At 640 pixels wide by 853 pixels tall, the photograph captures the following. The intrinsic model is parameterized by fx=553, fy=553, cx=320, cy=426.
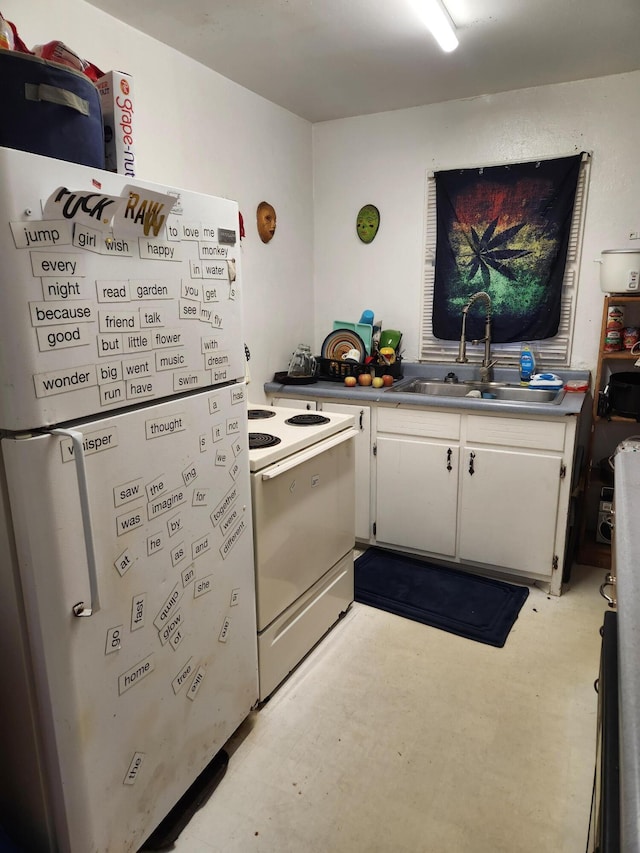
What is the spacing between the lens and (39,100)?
3.50ft

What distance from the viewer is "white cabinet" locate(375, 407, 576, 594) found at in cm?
263

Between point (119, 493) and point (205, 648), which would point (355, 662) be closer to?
point (205, 648)

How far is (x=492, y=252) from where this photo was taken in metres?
3.12

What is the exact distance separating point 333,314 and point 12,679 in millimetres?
2889

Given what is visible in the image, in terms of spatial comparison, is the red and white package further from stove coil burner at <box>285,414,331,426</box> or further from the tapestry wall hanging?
the tapestry wall hanging

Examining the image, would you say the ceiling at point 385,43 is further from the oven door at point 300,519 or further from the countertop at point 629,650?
the countertop at point 629,650

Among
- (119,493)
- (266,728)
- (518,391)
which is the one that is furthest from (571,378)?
(119,493)

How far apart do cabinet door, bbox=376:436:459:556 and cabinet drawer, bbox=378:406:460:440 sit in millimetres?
49

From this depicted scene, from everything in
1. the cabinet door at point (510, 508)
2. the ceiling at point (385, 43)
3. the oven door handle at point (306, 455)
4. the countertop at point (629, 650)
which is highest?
the ceiling at point (385, 43)

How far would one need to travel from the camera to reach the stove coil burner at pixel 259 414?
2.43 metres

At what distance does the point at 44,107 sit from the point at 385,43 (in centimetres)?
184

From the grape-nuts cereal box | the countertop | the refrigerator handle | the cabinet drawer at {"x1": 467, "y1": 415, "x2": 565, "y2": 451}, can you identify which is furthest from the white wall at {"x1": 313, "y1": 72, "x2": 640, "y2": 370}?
the refrigerator handle

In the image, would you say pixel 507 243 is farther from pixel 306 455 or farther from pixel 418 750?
pixel 418 750

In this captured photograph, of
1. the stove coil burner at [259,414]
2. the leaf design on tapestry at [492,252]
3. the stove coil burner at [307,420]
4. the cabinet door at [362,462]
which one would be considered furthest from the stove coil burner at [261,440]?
the leaf design on tapestry at [492,252]
